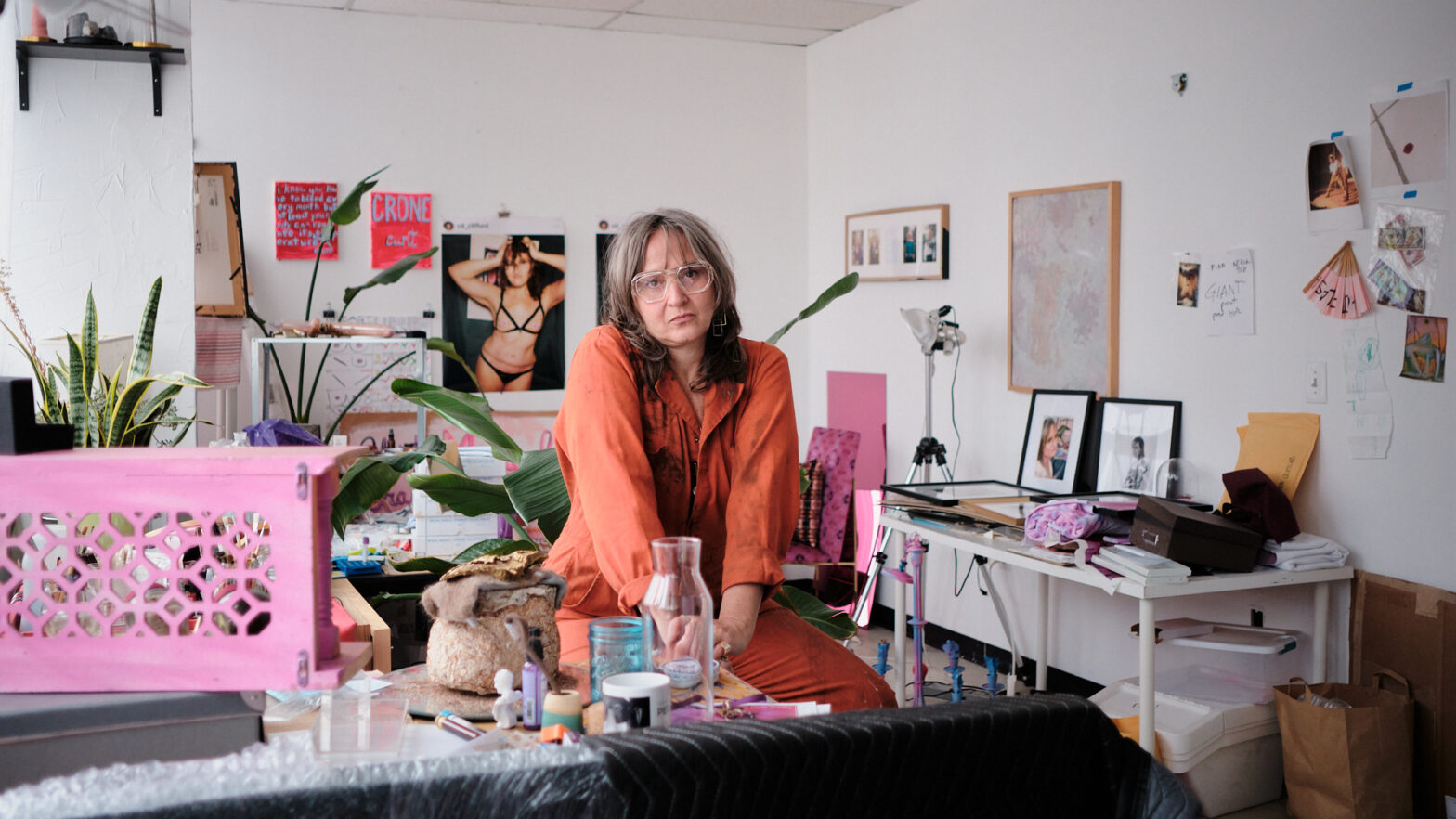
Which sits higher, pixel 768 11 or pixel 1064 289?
pixel 768 11

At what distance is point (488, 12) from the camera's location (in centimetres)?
498

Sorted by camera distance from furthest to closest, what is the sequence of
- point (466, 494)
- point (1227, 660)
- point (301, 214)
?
point (301, 214) < point (1227, 660) < point (466, 494)

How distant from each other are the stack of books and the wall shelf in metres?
2.86

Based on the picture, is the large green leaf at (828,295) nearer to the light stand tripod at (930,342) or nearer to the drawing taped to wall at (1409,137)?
the light stand tripod at (930,342)

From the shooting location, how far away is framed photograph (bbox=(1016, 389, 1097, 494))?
3.89 metres

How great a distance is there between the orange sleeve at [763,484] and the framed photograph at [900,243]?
2.51 metres

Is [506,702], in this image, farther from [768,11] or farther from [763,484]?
[768,11]

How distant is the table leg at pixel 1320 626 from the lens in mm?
3039

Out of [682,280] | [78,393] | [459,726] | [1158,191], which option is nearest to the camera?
[459,726]

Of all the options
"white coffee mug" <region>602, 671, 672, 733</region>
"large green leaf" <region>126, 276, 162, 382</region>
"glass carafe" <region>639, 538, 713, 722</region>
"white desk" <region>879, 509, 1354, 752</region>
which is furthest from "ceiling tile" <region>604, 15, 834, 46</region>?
"white coffee mug" <region>602, 671, 672, 733</region>

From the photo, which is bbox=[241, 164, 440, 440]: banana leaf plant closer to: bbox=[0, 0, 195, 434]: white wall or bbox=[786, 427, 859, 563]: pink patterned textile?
bbox=[0, 0, 195, 434]: white wall

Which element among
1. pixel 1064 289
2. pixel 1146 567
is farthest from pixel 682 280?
pixel 1064 289

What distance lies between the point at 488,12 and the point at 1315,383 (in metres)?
3.64

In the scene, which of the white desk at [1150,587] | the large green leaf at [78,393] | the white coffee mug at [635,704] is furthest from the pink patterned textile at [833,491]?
the white coffee mug at [635,704]
